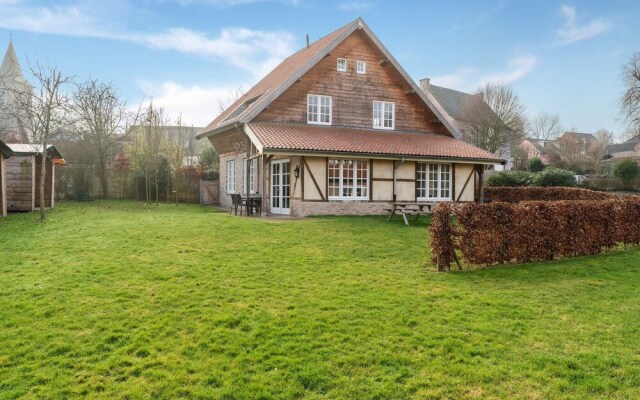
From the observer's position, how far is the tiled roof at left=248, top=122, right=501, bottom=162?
16.0 m

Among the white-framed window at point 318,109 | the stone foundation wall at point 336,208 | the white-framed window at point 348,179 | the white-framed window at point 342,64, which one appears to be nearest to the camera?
the stone foundation wall at point 336,208

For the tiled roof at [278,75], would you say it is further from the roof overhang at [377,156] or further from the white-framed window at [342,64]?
the roof overhang at [377,156]

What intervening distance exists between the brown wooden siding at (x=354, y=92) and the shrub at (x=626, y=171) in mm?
18749

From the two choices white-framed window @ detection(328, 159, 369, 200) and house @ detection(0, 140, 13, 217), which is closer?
house @ detection(0, 140, 13, 217)

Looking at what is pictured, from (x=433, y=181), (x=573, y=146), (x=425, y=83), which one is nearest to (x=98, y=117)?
(x=433, y=181)

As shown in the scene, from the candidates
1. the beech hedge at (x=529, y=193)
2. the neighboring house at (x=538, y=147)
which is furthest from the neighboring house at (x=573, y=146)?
the beech hedge at (x=529, y=193)

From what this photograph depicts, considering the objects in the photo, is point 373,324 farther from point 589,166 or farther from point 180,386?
point 589,166

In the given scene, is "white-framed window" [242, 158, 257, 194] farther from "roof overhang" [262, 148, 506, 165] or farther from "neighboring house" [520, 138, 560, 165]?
"neighboring house" [520, 138, 560, 165]

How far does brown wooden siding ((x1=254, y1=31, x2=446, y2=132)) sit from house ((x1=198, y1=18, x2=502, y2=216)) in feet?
0.14

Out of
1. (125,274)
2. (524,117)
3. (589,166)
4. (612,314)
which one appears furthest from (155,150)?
(589,166)

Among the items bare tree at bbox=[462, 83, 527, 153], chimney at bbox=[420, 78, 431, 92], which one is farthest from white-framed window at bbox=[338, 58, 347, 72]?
chimney at bbox=[420, 78, 431, 92]

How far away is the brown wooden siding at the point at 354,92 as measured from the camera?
723 inches

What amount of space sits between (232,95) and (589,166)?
110 feet

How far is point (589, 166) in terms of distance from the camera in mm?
41875
